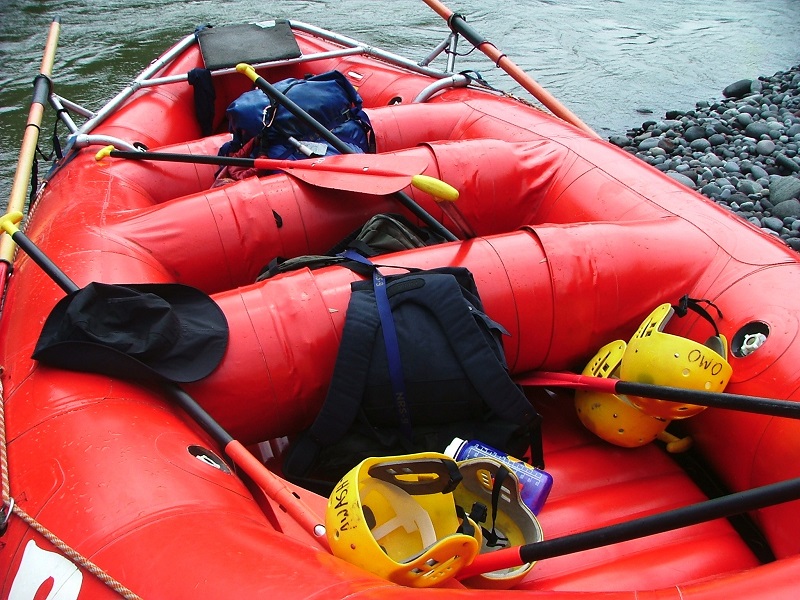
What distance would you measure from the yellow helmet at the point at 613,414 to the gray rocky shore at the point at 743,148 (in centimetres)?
217

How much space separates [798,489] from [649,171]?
1.54 metres

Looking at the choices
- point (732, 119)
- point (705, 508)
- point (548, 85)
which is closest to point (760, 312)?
point (705, 508)

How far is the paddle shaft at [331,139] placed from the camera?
2395mm

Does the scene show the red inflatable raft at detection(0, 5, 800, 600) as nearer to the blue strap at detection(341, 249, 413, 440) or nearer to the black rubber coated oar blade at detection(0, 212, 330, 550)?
the black rubber coated oar blade at detection(0, 212, 330, 550)

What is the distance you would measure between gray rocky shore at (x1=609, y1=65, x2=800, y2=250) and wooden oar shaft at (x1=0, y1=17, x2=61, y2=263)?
11.3 ft

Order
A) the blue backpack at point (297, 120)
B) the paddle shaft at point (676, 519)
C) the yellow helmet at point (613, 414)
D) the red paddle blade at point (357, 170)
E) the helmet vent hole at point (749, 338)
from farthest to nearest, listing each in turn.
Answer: the blue backpack at point (297, 120) < the red paddle blade at point (357, 170) < the yellow helmet at point (613, 414) < the helmet vent hole at point (749, 338) < the paddle shaft at point (676, 519)

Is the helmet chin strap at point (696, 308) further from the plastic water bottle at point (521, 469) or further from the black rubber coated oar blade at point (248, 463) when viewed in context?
the black rubber coated oar blade at point (248, 463)

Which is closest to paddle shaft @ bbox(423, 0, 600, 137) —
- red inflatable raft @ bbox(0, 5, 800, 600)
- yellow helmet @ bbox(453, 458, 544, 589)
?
red inflatable raft @ bbox(0, 5, 800, 600)

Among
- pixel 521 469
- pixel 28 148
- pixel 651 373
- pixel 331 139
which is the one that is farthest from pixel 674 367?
pixel 28 148

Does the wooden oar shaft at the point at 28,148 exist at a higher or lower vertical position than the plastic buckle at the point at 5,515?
higher

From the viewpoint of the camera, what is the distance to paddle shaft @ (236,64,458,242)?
2.39 meters

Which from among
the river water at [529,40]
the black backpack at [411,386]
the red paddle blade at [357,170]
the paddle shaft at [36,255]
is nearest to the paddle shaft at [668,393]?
the black backpack at [411,386]

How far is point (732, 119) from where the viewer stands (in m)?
5.18

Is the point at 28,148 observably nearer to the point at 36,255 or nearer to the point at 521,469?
the point at 36,255
